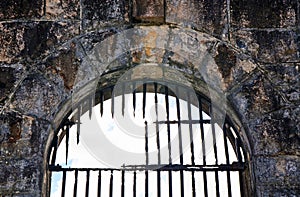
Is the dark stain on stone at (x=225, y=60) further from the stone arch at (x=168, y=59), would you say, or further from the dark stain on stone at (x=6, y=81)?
the dark stain on stone at (x=6, y=81)

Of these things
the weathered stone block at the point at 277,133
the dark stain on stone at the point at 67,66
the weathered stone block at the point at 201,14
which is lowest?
the weathered stone block at the point at 277,133

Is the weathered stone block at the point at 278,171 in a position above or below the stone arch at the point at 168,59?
below

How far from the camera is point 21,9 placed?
10.5 feet

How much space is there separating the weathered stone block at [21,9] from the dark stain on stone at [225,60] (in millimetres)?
1210

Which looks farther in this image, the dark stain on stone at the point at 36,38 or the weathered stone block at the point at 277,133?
the dark stain on stone at the point at 36,38

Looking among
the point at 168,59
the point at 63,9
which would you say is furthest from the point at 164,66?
the point at 63,9

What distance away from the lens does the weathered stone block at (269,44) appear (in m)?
3.10

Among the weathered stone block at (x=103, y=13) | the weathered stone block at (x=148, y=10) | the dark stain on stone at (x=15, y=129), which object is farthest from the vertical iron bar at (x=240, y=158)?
the dark stain on stone at (x=15, y=129)

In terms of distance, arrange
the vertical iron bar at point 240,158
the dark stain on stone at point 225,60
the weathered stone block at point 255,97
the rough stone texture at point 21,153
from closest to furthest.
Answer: the rough stone texture at point 21,153, the weathered stone block at point 255,97, the dark stain on stone at point 225,60, the vertical iron bar at point 240,158

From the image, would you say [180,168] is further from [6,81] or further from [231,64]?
[6,81]

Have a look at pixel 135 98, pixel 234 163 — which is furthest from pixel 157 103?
pixel 234 163

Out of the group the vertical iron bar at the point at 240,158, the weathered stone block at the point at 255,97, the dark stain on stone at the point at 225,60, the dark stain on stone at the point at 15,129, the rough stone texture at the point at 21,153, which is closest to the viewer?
the rough stone texture at the point at 21,153

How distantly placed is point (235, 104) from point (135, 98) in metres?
0.79

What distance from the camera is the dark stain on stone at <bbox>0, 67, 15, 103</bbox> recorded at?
2957 mm
